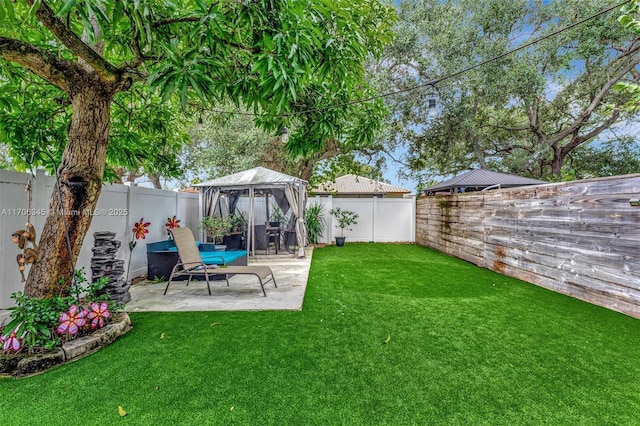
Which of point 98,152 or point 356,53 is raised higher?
point 356,53

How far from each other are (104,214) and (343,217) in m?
7.60

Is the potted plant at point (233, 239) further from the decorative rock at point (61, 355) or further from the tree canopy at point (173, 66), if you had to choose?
the decorative rock at point (61, 355)

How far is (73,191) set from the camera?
9.16ft

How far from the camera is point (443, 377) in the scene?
2340 millimetres

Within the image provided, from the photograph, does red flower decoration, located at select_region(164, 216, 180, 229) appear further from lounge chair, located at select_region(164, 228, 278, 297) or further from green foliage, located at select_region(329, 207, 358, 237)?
green foliage, located at select_region(329, 207, 358, 237)

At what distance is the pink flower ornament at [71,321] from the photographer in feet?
8.59

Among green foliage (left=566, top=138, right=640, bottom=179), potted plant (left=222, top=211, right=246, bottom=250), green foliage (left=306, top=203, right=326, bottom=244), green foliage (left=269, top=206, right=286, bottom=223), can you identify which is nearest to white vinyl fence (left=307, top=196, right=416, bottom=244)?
green foliage (left=306, top=203, right=326, bottom=244)

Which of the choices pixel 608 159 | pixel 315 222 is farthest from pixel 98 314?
pixel 608 159

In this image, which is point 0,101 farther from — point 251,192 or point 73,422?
point 251,192

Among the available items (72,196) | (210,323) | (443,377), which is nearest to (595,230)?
(443,377)

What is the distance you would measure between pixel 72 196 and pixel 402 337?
3.34 m

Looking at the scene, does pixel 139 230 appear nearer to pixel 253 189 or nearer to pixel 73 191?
pixel 73 191

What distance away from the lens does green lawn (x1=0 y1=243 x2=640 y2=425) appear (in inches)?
76.2

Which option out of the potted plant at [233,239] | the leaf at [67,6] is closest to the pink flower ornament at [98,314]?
the leaf at [67,6]
